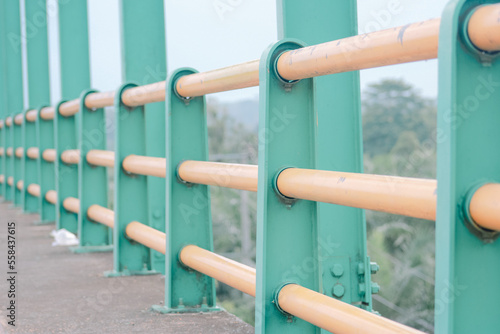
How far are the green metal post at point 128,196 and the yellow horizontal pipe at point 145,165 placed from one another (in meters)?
0.07

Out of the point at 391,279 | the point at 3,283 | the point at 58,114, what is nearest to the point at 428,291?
the point at 391,279

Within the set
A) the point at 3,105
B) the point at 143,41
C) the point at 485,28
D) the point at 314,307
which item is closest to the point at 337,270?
the point at 314,307

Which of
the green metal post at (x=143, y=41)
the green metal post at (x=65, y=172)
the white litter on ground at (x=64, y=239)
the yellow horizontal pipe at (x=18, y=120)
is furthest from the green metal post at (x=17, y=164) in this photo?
the green metal post at (x=143, y=41)

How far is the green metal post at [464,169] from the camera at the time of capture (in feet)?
3.33

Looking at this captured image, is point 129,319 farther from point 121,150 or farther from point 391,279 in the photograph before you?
point 391,279

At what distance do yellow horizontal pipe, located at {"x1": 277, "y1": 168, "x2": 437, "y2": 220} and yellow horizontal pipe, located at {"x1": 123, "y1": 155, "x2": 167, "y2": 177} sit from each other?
1114 mm

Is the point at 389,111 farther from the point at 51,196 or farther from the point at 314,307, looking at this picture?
the point at 314,307

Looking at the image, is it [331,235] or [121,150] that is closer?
[331,235]

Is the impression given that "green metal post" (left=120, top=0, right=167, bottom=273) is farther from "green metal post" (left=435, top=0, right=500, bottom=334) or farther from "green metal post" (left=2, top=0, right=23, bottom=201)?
"green metal post" (left=2, top=0, right=23, bottom=201)

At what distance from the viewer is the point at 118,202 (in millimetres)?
3057

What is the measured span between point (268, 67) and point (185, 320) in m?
0.96

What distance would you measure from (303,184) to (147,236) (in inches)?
55.4

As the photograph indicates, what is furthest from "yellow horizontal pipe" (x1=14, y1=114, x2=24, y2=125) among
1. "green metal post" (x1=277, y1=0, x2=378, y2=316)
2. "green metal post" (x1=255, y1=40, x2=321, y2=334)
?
"green metal post" (x1=255, y1=40, x2=321, y2=334)

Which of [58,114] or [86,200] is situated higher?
[58,114]
